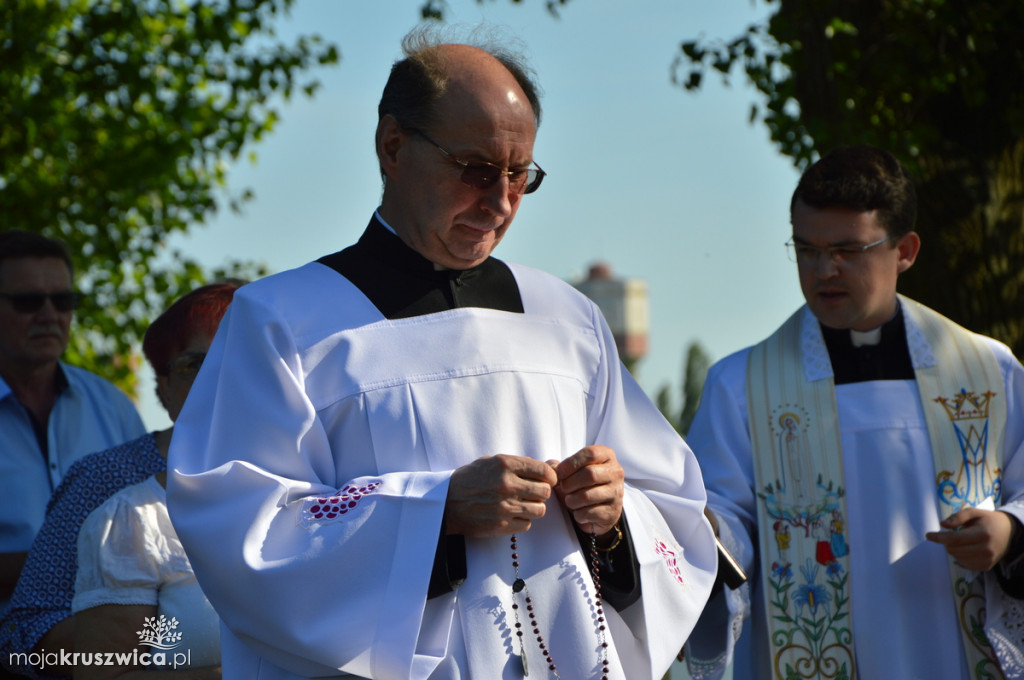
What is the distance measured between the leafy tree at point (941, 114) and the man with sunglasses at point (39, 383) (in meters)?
3.57

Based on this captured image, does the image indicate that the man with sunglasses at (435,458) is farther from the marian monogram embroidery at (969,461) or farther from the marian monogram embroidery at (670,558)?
the marian monogram embroidery at (969,461)

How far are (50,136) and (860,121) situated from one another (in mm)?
7308

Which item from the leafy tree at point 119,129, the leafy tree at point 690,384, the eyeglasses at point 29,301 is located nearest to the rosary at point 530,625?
the eyeglasses at point 29,301

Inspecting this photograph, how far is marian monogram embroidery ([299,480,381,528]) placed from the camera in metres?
2.86

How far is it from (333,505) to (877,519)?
2.13m

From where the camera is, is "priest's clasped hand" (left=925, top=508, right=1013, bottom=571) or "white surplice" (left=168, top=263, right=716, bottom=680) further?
"priest's clasped hand" (left=925, top=508, right=1013, bottom=571)

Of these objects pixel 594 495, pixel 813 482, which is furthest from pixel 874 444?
pixel 594 495

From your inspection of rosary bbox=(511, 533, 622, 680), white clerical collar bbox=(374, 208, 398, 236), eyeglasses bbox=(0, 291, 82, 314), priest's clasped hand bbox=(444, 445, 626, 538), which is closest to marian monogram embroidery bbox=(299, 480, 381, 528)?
priest's clasped hand bbox=(444, 445, 626, 538)

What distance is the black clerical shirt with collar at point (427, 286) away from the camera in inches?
122

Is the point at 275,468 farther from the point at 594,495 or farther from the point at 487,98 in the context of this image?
the point at 487,98

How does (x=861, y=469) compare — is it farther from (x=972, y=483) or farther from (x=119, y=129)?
(x=119, y=129)

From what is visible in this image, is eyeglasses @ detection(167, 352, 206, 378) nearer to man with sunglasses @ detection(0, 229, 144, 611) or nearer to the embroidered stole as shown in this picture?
man with sunglasses @ detection(0, 229, 144, 611)

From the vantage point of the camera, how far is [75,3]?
36.9 ft

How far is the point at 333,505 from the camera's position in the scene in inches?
113
